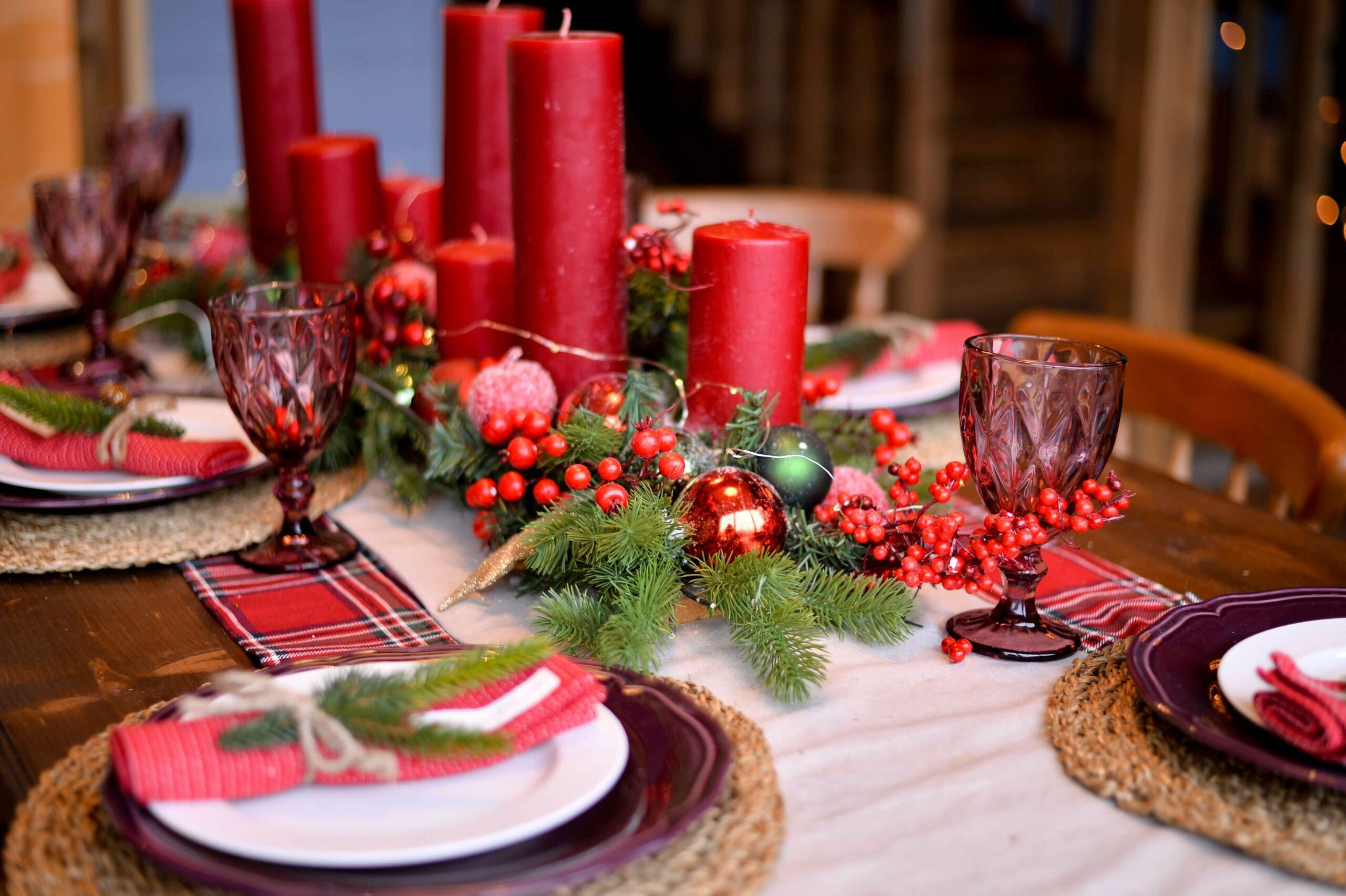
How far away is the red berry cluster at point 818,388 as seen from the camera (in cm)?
92

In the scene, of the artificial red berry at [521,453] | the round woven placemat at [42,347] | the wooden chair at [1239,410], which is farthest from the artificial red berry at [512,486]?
the round woven placemat at [42,347]

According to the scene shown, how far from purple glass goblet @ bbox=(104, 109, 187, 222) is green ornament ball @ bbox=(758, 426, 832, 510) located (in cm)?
103

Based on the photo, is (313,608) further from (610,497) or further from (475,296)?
(475,296)

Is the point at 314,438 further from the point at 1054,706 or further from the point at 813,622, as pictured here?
the point at 1054,706

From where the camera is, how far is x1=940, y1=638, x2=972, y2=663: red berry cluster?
0.68 metres

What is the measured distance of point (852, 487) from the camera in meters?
0.81

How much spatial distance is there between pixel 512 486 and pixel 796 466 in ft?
0.58

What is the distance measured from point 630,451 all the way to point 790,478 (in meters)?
0.10

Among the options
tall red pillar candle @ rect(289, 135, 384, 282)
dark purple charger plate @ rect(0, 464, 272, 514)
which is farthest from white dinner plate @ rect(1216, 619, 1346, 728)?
tall red pillar candle @ rect(289, 135, 384, 282)

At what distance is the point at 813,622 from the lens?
0.69 m

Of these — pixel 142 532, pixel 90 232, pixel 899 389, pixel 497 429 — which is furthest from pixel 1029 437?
pixel 90 232

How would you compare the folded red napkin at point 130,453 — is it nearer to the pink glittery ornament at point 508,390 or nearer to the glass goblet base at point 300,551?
the glass goblet base at point 300,551

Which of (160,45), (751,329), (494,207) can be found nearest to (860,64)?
(160,45)

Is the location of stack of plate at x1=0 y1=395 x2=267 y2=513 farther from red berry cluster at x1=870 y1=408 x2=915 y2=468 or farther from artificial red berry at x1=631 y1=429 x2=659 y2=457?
red berry cluster at x1=870 y1=408 x2=915 y2=468
